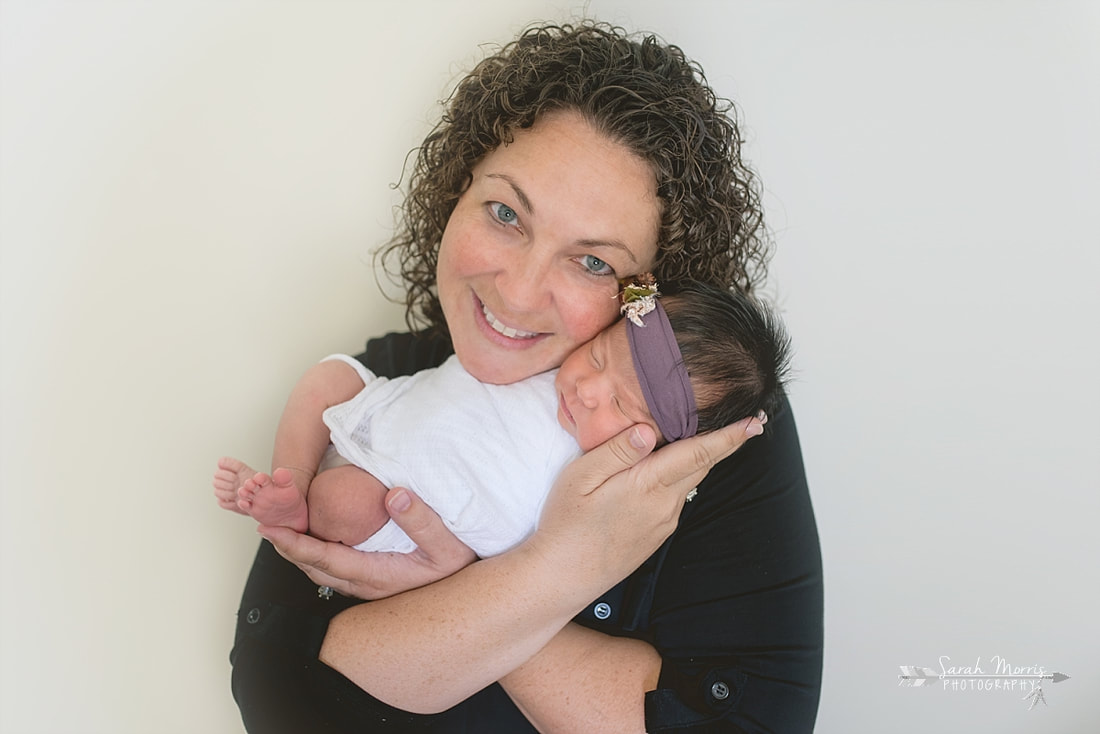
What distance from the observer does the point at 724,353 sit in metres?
1.55

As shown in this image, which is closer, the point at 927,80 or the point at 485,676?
the point at 485,676

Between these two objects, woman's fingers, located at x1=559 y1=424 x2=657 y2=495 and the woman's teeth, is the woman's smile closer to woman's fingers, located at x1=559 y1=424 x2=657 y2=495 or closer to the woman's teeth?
the woman's teeth

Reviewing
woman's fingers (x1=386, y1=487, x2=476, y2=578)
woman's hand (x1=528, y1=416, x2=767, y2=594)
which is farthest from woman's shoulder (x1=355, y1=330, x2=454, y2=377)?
woman's hand (x1=528, y1=416, x2=767, y2=594)

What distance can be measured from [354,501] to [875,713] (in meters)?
1.37

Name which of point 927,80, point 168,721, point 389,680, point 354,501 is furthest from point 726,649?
point 168,721

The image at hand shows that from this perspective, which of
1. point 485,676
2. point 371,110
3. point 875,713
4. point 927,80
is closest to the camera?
point 485,676

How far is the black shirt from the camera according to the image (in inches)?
59.2

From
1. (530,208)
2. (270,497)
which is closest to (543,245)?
(530,208)

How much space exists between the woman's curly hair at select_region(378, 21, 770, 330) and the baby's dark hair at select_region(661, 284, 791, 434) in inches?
4.8

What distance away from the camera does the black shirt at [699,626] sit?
150 centimetres

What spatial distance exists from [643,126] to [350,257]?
0.98 meters

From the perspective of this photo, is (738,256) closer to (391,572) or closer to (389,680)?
(391,572)

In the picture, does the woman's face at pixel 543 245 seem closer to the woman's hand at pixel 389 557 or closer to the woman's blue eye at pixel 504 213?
the woman's blue eye at pixel 504 213

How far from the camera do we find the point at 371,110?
7.02 feet
